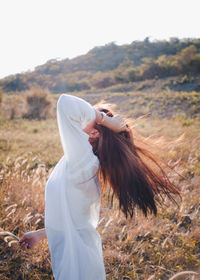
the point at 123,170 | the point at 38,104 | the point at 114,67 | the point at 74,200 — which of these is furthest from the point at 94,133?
the point at 114,67

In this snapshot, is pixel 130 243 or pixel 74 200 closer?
pixel 74 200

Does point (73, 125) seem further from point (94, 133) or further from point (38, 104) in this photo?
point (38, 104)

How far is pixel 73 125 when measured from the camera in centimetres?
126

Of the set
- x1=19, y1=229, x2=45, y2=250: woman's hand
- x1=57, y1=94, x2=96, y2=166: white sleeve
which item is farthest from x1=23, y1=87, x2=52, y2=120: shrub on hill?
x1=57, y1=94, x2=96, y2=166: white sleeve

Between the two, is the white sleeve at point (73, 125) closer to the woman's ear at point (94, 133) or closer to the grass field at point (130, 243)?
the woman's ear at point (94, 133)

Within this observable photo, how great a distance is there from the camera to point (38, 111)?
1426cm

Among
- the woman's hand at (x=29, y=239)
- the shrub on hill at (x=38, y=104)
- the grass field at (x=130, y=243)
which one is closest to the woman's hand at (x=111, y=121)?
the grass field at (x=130, y=243)

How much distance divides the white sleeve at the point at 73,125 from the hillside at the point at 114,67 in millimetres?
24485

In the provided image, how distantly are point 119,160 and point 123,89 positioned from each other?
24.2m

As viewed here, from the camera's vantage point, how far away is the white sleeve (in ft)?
4.13

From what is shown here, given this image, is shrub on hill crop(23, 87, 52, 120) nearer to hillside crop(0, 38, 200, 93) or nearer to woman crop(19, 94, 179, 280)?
hillside crop(0, 38, 200, 93)

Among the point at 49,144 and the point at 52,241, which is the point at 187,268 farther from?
the point at 49,144

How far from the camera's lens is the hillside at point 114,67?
87.4 ft

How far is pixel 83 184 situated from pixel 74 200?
15cm
